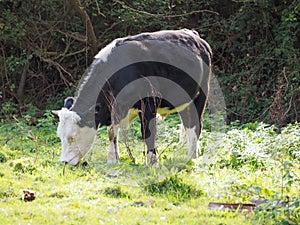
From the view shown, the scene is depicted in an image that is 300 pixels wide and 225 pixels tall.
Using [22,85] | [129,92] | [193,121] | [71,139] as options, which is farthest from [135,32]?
[71,139]

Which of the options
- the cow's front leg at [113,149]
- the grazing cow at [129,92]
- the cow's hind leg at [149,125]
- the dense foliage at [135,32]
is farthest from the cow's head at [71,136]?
the dense foliage at [135,32]

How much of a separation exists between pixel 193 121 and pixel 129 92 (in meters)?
1.62

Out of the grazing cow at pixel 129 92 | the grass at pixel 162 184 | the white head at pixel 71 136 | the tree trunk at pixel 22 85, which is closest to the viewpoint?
the grass at pixel 162 184

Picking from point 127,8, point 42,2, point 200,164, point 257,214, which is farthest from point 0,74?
point 257,214

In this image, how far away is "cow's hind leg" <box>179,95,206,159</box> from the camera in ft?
27.4

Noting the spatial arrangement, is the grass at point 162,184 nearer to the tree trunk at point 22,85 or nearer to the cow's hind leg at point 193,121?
the cow's hind leg at point 193,121

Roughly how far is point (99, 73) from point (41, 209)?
2562mm

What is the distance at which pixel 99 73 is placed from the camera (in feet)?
24.6

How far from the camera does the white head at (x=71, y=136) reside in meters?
7.16

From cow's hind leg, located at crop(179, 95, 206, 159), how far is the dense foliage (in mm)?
3064

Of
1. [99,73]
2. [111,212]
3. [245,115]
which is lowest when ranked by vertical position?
[245,115]

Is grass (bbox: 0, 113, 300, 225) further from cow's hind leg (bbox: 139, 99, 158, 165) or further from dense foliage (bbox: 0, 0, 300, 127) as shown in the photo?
dense foliage (bbox: 0, 0, 300, 127)

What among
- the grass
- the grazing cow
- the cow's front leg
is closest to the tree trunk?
the grass

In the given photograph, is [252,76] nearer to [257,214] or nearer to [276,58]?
[276,58]
